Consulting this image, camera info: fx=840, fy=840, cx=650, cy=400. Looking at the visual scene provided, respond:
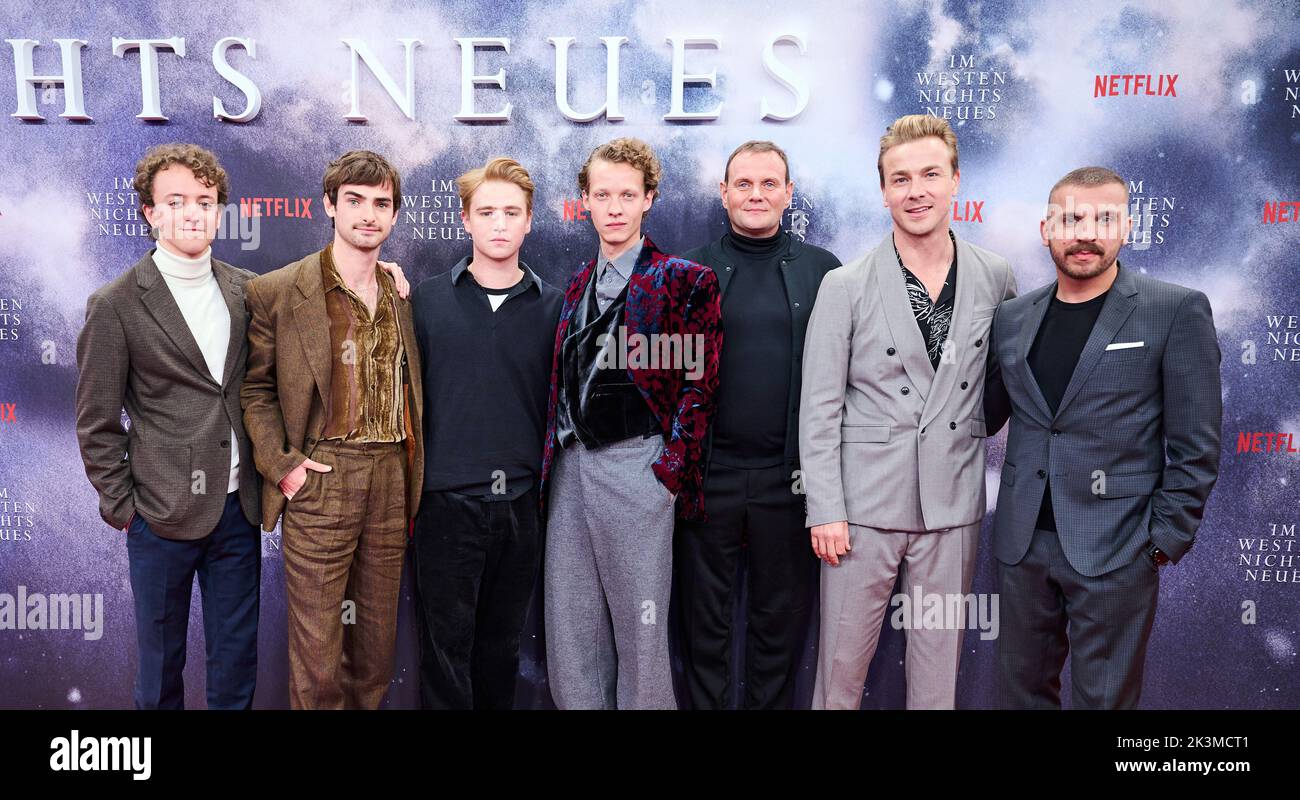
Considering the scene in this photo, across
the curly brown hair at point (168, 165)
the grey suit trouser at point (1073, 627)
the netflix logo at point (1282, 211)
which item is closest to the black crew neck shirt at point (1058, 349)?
the grey suit trouser at point (1073, 627)

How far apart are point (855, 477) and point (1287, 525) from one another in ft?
7.08

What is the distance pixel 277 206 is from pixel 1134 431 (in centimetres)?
353

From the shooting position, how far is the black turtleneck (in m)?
3.24

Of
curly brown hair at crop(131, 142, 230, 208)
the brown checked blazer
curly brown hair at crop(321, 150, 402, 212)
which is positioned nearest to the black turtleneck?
the brown checked blazer

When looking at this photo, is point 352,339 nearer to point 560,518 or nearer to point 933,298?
point 560,518

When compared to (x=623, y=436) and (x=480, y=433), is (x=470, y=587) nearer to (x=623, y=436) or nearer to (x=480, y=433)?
(x=480, y=433)

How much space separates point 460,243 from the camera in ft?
12.2

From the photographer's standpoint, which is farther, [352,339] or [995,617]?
[995,617]

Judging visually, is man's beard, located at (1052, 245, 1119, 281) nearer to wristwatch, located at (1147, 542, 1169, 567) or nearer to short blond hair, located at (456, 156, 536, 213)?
wristwatch, located at (1147, 542, 1169, 567)

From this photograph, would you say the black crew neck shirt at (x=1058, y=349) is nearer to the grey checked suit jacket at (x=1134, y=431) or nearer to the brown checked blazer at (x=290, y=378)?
the grey checked suit jacket at (x=1134, y=431)

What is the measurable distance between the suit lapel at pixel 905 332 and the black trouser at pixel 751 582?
62cm

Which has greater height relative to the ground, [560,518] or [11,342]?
[11,342]

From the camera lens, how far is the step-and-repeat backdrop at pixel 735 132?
141 inches

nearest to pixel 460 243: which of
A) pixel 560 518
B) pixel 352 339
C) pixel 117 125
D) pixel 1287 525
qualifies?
pixel 352 339
